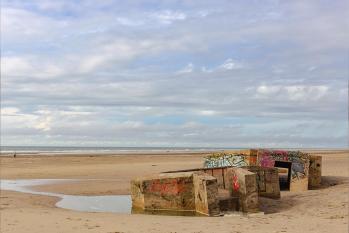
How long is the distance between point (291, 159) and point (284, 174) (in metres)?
1.43

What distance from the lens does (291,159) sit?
63.1 ft

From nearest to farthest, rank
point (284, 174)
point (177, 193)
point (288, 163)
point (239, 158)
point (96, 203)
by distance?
point (177, 193) < point (96, 203) < point (288, 163) < point (239, 158) < point (284, 174)

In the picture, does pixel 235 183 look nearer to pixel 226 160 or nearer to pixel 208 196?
pixel 208 196

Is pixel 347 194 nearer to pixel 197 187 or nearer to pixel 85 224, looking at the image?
pixel 197 187

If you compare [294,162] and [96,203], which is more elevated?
[294,162]

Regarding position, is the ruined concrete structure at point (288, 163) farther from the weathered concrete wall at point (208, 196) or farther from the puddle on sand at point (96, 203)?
the weathered concrete wall at point (208, 196)

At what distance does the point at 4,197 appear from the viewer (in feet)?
54.9

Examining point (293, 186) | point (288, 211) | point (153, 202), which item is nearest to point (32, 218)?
point (153, 202)

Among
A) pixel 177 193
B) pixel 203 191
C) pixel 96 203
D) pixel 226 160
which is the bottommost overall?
pixel 96 203

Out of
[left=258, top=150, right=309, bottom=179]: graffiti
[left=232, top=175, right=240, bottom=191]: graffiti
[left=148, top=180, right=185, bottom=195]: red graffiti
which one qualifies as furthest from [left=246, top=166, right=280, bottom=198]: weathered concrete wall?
[left=258, top=150, right=309, bottom=179]: graffiti

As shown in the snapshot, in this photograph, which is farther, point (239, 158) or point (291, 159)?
point (239, 158)

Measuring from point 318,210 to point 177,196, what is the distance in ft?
12.6

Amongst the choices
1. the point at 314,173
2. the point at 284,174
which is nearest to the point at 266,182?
the point at 314,173

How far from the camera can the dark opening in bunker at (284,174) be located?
1927 cm
